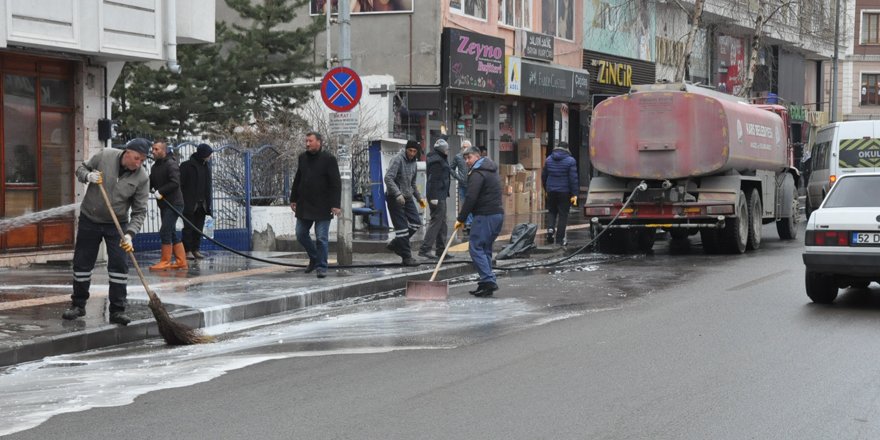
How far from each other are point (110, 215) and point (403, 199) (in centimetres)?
602

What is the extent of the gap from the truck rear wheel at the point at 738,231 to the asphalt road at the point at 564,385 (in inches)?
264

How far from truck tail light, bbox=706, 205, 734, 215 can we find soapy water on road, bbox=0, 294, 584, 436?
6.62 m

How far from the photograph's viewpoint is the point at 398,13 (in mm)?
26922

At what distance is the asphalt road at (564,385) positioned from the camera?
260 inches

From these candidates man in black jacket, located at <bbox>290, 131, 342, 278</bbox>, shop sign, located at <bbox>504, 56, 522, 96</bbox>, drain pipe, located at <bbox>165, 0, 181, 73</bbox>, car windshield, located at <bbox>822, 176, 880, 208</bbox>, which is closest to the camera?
car windshield, located at <bbox>822, 176, 880, 208</bbox>

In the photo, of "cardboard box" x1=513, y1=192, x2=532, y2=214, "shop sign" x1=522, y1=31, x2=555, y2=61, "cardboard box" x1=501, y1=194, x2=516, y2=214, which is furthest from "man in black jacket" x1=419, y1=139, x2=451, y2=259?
"shop sign" x1=522, y1=31, x2=555, y2=61

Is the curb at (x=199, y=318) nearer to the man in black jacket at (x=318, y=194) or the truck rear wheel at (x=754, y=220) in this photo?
the man in black jacket at (x=318, y=194)

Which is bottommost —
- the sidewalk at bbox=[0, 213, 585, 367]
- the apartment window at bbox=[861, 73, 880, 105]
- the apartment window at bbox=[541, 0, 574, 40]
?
the sidewalk at bbox=[0, 213, 585, 367]

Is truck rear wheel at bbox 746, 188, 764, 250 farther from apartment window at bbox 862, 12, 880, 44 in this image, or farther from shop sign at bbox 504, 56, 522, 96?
apartment window at bbox 862, 12, 880, 44

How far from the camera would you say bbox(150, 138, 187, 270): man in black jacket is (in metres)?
15.0

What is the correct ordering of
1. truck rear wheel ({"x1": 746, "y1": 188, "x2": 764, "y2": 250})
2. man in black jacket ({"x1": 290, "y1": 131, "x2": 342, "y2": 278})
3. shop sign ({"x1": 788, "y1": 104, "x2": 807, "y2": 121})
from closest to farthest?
man in black jacket ({"x1": 290, "y1": 131, "x2": 342, "y2": 278}), truck rear wheel ({"x1": 746, "y1": 188, "x2": 764, "y2": 250}), shop sign ({"x1": 788, "y1": 104, "x2": 807, "y2": 121})

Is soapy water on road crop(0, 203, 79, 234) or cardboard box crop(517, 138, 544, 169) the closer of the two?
soapy water on road crop(0, 203, 79, 234)

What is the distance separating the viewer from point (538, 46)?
31.4 m

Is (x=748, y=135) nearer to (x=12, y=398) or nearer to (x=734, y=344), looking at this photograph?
(x=734, y=344)
